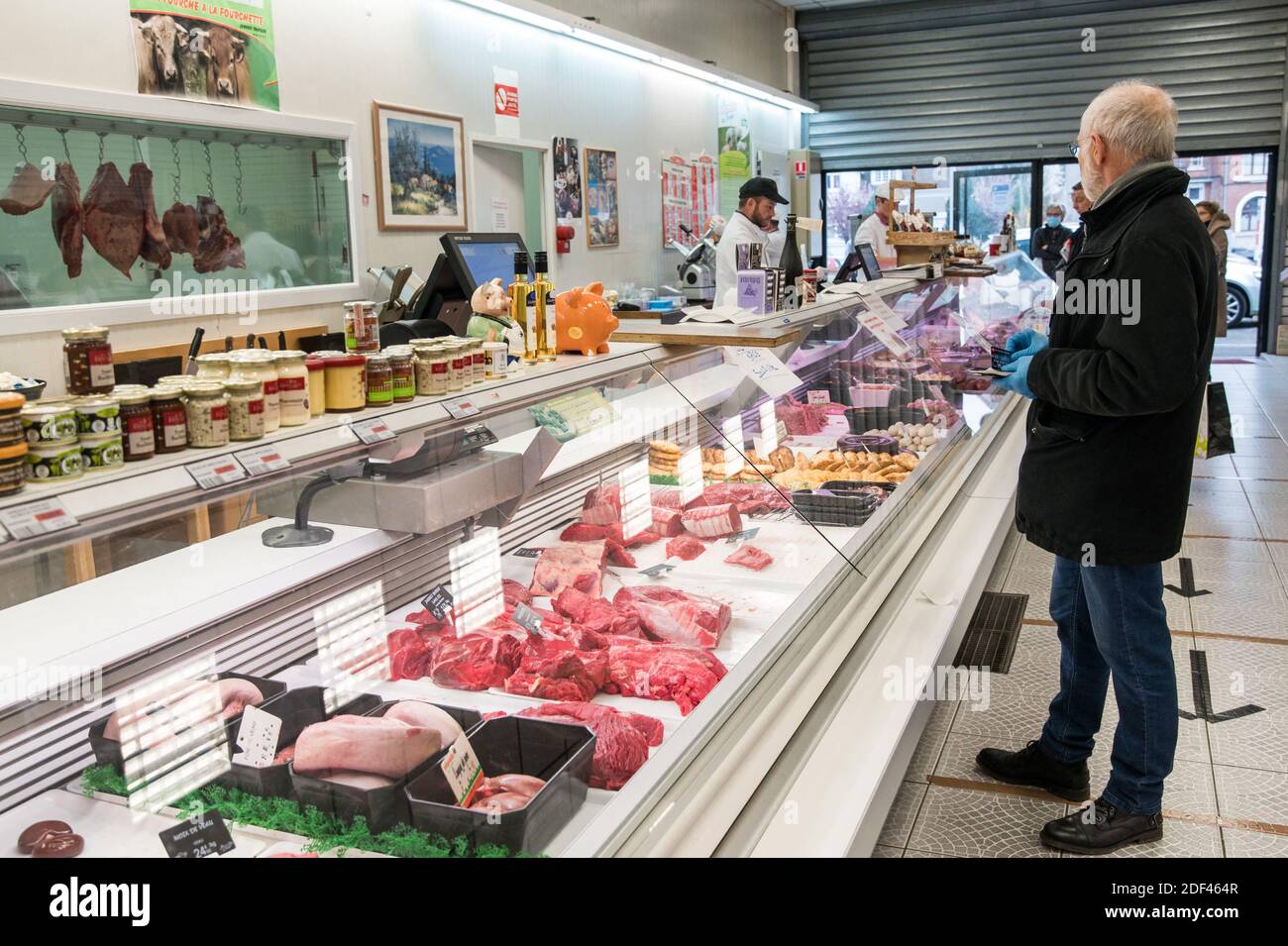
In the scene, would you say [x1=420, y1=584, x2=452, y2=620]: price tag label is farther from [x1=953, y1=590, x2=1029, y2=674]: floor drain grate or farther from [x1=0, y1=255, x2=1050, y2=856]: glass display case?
[x1=953, y1=590, x2=1029, y2=674]: floor drain grate

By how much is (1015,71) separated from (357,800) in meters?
13.5

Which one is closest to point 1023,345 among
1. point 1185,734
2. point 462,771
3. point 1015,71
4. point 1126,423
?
point 1126,423

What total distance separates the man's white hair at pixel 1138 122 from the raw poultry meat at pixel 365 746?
207cm

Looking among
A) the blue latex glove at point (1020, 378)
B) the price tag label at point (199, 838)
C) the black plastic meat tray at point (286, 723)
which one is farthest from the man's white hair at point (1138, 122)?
the price tag label at point (199, 838)

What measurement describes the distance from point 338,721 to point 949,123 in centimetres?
1319

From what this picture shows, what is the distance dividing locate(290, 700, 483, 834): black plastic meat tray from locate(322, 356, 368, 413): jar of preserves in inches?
26.7

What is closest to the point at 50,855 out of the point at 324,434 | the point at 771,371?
the point at 324,434

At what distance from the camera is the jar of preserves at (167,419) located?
1637 millimetres

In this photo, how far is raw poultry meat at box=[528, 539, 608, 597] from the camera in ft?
→ 8.69

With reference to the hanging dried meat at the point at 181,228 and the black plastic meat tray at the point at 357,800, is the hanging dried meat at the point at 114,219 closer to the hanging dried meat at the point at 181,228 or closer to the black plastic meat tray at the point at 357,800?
the hanging dried meat at the point at 181,228

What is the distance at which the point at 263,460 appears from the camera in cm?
172
